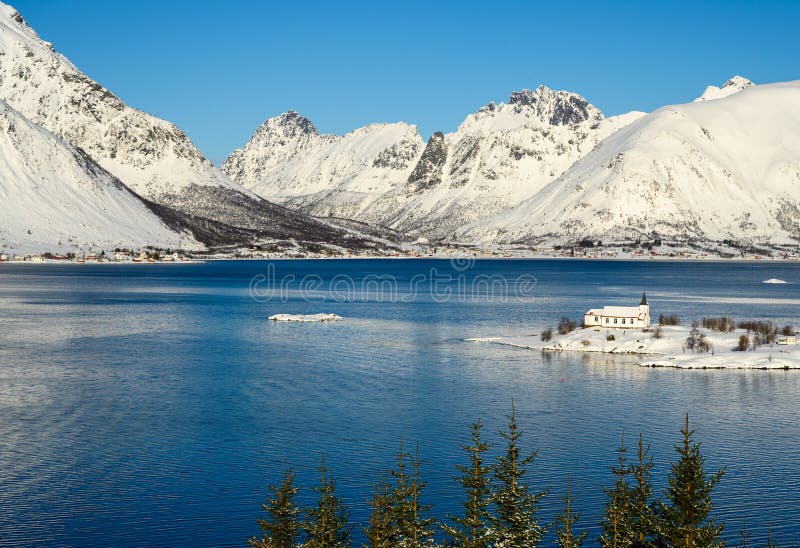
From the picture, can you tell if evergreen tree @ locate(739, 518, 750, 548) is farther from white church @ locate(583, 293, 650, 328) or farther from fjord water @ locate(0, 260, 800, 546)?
white church @ locate(583, 293, 650, 328)

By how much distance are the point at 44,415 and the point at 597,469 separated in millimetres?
39701

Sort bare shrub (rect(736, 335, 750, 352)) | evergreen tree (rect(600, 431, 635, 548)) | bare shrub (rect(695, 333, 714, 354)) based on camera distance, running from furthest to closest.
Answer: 1. bare shrub (rect(695, 333, 714, 354))
2. bare shrub (rect(736, 335, 750, 352))
3. evergreen tree (rect(600, 431, 635, 548))

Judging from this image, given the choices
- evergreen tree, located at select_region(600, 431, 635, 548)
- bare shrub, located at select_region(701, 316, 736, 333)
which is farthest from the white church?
evergreen tree, located at select_region(600, 431, 635, 548)

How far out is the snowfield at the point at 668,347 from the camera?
95312 millimetres

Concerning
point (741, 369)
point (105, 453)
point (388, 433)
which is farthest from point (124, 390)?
point (741, 369)

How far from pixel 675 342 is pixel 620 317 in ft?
34.4

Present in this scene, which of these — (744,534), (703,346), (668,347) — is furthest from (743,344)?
(744,534)

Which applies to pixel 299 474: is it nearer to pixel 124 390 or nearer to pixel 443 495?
pixel 443 495

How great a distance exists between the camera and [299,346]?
379 feet

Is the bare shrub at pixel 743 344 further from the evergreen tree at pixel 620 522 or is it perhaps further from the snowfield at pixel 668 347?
the evergreen tree at pixel 620 522

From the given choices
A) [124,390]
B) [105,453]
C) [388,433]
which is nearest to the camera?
[105,453]

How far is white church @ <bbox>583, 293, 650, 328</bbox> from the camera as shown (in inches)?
4535

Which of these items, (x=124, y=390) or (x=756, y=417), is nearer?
(x=756, y=417)

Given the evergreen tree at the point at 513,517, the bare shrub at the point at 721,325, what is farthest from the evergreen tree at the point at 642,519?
the bare shrub at the point at 721,325
